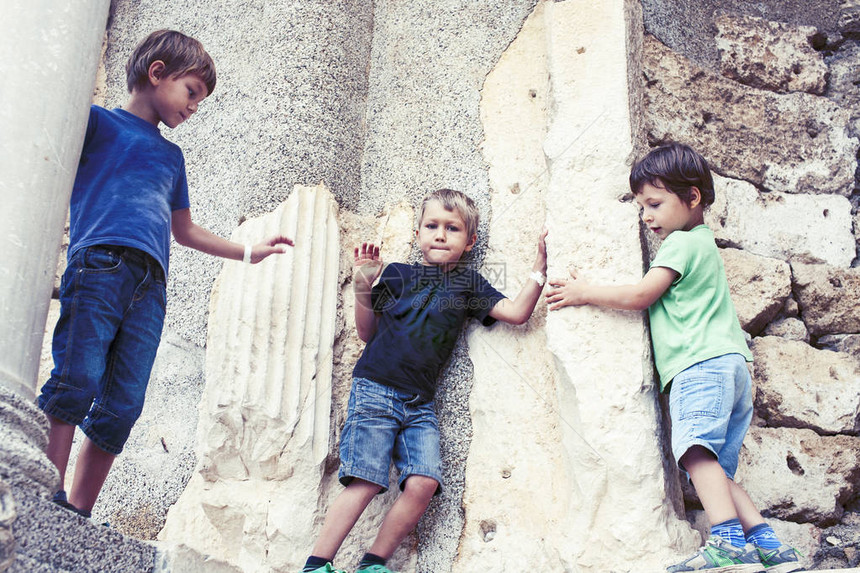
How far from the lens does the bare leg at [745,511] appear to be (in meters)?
1.94

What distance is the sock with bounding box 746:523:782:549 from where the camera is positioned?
1874 millimetres

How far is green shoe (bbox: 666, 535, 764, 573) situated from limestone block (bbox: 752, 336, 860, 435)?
749 millimetres

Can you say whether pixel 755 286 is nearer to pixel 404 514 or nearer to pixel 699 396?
pixel 699 396

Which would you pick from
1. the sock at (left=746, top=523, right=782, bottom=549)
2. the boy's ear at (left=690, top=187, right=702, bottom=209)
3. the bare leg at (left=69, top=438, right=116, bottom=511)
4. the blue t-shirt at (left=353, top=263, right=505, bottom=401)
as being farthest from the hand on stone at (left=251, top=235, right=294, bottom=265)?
the sock at (left=746, top=523, right=782, bottom=549)

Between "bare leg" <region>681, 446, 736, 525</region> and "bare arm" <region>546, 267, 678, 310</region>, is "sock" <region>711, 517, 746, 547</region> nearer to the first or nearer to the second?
"bare leg" <region>681, 446, 736, 525</region>

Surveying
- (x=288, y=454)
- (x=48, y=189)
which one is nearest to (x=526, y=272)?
(x=288, y=454)

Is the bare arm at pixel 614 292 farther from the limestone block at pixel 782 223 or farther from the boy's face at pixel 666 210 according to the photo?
the limestone block at pixel 782 223

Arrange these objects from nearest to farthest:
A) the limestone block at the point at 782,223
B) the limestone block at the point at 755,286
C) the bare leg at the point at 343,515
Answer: the bare leg at the point at 343,515, the limestone block at the point at 755,286, the limestone block at the point at 782,223

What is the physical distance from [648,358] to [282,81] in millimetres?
1479

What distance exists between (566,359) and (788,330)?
2.93ft

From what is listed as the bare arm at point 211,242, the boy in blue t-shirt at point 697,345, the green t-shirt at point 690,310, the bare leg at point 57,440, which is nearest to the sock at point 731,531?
the boy in blue t-shirt at point 697,345

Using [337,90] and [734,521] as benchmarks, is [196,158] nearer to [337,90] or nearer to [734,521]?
[337,90]

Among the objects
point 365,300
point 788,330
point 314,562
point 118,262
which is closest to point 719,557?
point 314,562

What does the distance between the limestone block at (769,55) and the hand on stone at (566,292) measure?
4.26 feet
